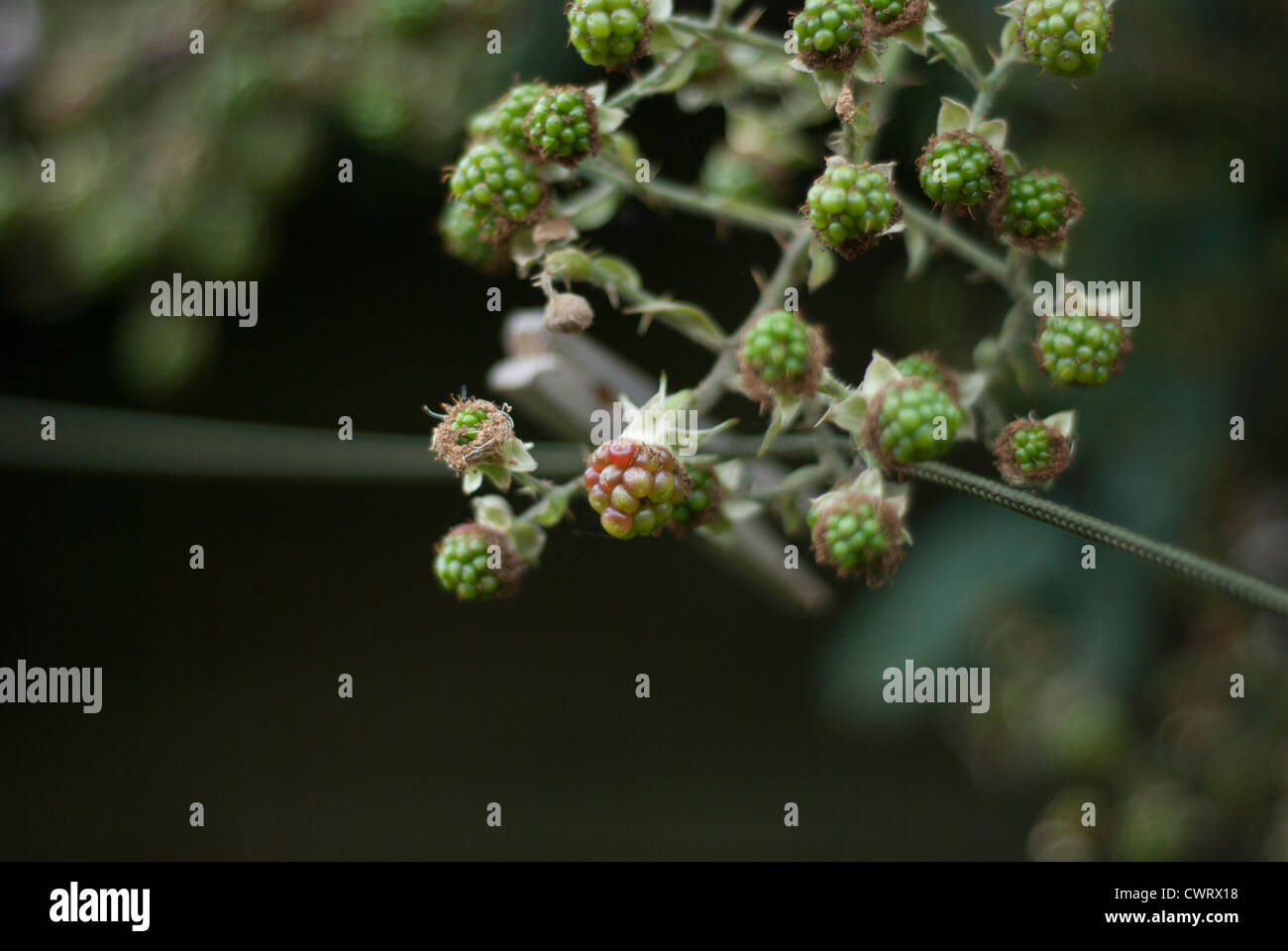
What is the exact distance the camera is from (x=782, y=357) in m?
0.50

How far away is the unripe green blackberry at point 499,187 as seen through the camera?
575mm

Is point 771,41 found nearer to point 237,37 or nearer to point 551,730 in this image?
point 237,37

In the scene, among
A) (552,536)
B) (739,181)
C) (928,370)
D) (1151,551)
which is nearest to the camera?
(1151,551)

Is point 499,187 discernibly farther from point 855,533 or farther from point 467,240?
point 855,533

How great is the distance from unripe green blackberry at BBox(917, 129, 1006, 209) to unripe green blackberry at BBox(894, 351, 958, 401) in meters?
0.08

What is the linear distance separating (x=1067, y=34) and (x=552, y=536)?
0.38 m

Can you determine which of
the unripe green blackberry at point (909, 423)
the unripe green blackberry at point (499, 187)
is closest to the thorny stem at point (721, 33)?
the unripe green blackberry at point (499, 187)

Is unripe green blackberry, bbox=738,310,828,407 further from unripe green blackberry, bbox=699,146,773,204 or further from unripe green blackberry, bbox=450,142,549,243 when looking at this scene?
unripe green blackberry, bbox=699,146,773,204

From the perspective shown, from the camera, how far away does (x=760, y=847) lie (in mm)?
1614

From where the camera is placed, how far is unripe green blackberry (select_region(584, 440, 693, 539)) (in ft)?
1.65

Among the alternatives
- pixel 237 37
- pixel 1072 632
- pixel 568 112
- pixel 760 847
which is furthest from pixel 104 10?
pixel 760 847

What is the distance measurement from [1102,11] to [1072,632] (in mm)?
730

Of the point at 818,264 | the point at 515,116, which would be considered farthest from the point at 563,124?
the point at 818,264

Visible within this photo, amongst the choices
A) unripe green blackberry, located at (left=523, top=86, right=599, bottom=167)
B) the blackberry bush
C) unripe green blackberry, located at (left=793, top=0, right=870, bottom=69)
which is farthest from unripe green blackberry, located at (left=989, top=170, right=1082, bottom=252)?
unripe green blackberry, located at (left=523, top=86, right=599, bottom=167)
